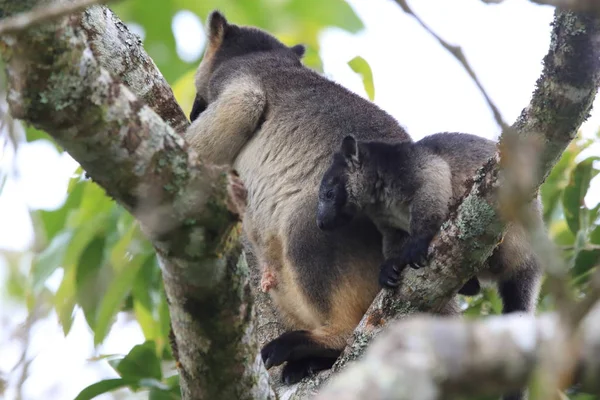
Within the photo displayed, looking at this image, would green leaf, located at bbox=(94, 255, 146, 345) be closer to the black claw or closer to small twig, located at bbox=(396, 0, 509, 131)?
the black claw

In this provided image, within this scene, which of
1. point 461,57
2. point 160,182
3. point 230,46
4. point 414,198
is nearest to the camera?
point 461,57

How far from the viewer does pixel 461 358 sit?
1821 mm

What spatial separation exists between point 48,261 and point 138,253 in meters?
0.76

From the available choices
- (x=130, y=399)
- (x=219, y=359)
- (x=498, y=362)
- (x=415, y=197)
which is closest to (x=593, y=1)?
(x=498, y=362)

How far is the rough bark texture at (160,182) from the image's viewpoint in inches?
114

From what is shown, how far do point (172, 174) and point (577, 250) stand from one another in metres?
3.40

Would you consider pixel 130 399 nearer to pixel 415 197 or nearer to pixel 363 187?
pixel 363 187

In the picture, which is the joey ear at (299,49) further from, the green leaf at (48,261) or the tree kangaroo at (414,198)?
the green leaf at (48,261)

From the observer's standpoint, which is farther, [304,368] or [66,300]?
[66,300]

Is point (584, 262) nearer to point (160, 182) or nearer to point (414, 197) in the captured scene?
point (414, 197)

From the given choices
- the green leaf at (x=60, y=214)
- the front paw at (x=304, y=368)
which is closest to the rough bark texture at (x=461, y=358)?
the front paw at (x=304, y=368)

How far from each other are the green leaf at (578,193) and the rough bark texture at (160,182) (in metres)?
3.31

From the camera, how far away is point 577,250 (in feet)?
17.7

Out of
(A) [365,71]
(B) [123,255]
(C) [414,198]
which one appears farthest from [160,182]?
(A) [365,71]
